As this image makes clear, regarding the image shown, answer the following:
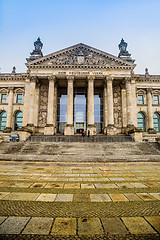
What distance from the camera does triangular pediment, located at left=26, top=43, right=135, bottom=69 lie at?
27656mm

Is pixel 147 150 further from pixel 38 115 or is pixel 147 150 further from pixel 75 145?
pixel 38 115

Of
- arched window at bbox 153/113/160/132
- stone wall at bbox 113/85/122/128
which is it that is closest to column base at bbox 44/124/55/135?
stone wall at bbox 113/85/122/128

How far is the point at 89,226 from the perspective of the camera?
8.10 feet

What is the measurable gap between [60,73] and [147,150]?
1942 cm

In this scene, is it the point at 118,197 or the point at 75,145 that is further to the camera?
the point at 75,145

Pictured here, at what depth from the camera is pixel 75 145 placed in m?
17.7

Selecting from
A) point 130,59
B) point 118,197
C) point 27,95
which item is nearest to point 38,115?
point 27,95

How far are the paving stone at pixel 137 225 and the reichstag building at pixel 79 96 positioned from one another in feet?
72.8

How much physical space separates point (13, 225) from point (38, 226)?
1.33 feet

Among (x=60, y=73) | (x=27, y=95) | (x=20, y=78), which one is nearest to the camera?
(x=60, y=73)

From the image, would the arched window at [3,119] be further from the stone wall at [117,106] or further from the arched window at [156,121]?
the arched window at [156,121]

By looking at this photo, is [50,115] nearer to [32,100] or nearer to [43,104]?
[32,100]

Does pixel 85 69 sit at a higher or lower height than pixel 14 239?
higher

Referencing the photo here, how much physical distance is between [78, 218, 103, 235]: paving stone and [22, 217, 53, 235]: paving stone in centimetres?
50
